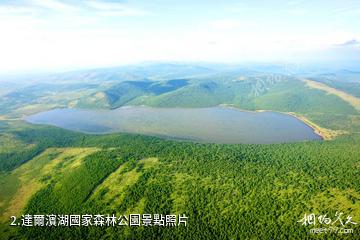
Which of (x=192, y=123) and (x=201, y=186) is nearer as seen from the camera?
(x=201, y=186)

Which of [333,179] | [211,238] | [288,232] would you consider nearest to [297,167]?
[333,179]

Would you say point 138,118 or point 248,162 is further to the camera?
point 138,118

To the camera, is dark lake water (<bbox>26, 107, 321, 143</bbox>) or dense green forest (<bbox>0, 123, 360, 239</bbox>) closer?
dense green forest (<bbox>0, 123, 360, 239</bbox>)

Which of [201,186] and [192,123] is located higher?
[201,186]

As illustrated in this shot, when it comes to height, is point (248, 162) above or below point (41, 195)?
above

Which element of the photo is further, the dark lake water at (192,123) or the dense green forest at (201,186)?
the dark lake water at (192,123)

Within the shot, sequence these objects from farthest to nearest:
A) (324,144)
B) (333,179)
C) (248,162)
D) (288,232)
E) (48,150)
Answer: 1. (48,150)
2. (324,144)
3. (248,162)
4. (333,179)
5. (288,232)

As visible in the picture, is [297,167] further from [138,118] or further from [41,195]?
[138,118]

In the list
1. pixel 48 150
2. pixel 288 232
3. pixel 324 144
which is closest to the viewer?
pixel 288 232
